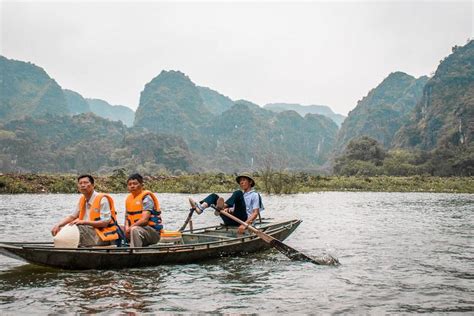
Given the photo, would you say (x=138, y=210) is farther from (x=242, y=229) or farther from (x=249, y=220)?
(x=249, y=220)

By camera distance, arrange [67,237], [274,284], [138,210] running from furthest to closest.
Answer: [138,210] → [274,284] → [67,237]

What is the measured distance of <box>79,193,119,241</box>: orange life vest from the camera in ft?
28.3

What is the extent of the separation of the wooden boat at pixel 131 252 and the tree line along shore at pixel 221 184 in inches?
1048

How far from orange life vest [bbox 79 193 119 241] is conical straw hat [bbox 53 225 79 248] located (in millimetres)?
384

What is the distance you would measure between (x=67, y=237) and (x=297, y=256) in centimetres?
511

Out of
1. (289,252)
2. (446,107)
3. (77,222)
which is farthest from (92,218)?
(446,107)

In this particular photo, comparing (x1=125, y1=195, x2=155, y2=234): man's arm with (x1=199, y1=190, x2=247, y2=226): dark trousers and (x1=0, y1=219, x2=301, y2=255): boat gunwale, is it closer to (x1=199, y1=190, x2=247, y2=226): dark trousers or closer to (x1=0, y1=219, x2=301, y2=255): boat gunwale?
(x1=0, y1=219, x2=301, y2=255): boat gunwale

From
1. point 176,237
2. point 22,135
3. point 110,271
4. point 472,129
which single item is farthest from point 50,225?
point 22,135

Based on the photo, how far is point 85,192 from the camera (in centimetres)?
872

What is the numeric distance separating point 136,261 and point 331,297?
3776 millimetres

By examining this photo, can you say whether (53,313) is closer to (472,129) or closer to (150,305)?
(150,305)

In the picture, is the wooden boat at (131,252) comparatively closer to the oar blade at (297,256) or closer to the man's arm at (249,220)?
the man's arm at (249,220)

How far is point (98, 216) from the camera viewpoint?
867 cm

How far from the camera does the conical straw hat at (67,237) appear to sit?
8.36 metres
